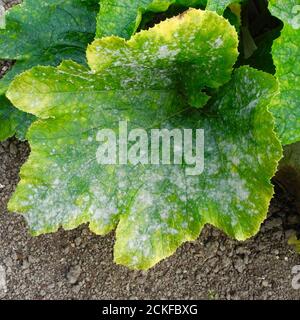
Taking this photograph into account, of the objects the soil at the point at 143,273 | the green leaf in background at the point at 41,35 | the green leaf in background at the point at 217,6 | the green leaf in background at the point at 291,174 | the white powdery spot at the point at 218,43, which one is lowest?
the soil at the point at 143,273

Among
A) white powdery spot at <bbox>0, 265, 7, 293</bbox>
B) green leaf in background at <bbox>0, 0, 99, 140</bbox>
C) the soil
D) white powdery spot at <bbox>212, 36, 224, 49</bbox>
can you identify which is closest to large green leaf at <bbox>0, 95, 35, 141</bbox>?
green leaf in background at <bbox>0, 0, 99, 140</bbox>

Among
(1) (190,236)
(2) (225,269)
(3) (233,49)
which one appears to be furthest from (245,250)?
(3) (233,49)

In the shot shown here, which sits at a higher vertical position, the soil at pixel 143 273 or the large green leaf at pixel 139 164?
the large green leaf at pixel 139 164

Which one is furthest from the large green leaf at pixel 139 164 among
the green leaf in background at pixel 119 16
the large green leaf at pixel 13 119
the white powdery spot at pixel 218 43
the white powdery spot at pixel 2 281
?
the white powdery spot at pixel 2 281

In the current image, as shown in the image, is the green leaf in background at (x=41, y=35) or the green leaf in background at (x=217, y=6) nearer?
the green leaf in background at (x=217, y=6)

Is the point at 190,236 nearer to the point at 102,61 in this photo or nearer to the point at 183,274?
the point at 183,274

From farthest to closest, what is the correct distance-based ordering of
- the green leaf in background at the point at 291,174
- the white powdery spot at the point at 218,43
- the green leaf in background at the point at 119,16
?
the green leaf in background at the point at 291,174 < the green leaf in background at the point at 119,16 < the white powdery spot at the point at 218,43

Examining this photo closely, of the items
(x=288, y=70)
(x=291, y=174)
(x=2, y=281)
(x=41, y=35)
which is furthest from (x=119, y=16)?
(x=2, y=281)

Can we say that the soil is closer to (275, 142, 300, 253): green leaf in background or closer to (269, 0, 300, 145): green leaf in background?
(275, 142, 300, 253): green leaf in background

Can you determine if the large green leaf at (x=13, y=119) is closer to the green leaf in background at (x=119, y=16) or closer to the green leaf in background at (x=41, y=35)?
the green leaf in background at (x=41, y=35)
